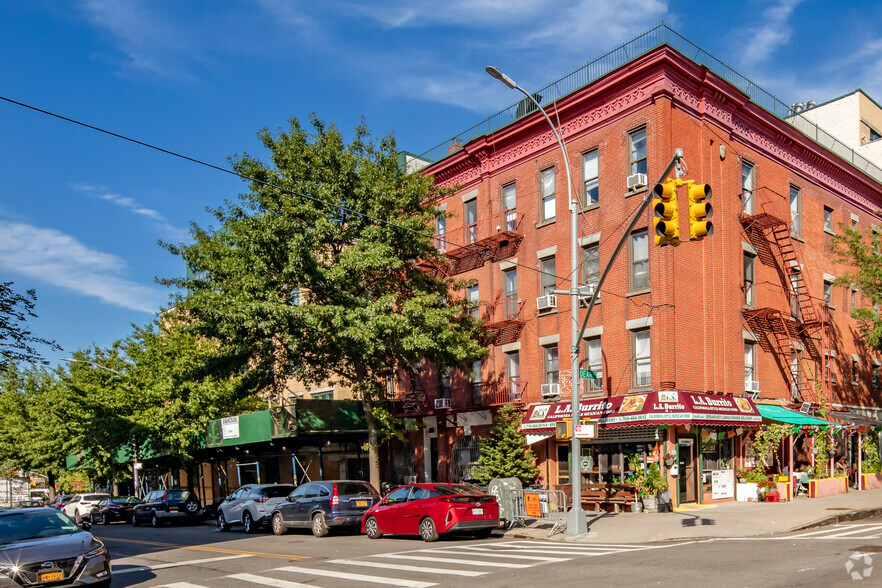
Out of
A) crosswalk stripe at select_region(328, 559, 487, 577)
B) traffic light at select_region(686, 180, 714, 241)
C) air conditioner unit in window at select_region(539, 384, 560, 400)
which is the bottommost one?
crosswalk stripe at select_region(328, 559, 487, 577)

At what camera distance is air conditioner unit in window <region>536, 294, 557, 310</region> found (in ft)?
88.0

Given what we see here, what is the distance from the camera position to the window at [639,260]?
25.1 m

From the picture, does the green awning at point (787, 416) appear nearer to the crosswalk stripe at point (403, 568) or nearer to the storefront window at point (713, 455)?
the storefront window at point (713, 455)

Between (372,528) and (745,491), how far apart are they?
504 inches

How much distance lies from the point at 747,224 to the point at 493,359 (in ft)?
34.1

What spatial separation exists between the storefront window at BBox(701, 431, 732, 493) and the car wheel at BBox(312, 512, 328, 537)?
11.9m

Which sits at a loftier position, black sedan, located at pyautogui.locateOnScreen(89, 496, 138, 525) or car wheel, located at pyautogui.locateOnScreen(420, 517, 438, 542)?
car wheel, located at pyautogui.locateOnScreen(420, 517, 438, 542)

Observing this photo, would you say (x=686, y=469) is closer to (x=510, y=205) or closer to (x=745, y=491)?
(x=745, y=491)

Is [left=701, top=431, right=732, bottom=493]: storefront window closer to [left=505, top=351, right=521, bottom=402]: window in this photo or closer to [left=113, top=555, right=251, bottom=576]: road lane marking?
[left=505, top=351, right=521, bottom=402]: window

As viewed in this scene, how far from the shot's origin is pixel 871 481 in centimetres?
2953

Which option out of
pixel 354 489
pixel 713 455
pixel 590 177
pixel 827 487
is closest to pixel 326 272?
pixel 354 489

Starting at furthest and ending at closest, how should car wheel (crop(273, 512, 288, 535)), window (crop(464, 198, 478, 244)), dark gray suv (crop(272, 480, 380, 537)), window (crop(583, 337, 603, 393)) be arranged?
window (crop(464, 198, 478, 244))
window (crop(583, 337, 603, 393))
car wheel (crop(273, 512, 288, 535))
dark gray suv (crop(272, 480, 380, 537))

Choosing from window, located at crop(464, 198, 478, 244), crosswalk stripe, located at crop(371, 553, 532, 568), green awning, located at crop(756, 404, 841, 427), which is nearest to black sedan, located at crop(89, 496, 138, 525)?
window, located at crop(464, 198, 478, 244)

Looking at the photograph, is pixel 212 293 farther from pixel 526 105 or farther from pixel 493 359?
pixel 526 105
